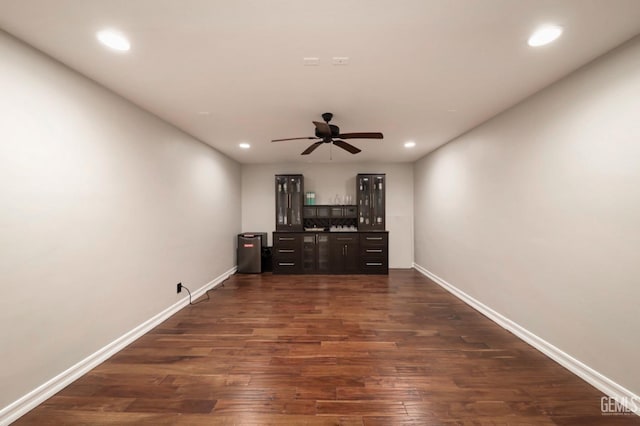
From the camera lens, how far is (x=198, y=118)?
306 centimetres

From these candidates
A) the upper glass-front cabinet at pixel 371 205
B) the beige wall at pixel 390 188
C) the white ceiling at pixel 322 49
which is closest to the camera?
the white ceiling at pixel 322 49

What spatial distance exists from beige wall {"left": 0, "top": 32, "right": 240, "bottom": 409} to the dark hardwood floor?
1.21 ft

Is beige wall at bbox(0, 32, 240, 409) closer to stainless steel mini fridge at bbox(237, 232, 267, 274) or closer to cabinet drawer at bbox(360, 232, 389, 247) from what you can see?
stainless steel mini fridge at bbox(237, 232, 267, 274)

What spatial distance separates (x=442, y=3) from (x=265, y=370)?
9.61ft

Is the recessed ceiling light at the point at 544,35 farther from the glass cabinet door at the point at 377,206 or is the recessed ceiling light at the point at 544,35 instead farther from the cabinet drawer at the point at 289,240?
the cabinet drawer at the point at 289,240

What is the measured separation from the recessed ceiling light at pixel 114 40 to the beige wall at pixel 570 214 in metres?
3.58

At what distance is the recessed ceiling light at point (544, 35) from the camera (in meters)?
1.59

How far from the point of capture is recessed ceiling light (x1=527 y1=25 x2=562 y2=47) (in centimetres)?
159

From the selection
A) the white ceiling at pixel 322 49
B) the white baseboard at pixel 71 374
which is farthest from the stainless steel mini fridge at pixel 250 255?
the white ceiling at pixel 322 49

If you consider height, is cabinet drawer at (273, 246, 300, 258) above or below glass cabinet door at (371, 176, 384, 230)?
below

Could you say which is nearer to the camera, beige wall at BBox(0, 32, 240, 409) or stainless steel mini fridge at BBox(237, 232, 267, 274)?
beige wall at BBox(0, 32, 240, 409)

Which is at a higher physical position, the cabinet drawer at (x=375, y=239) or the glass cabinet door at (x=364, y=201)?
the glass cabinet door at (x=364, y=201)

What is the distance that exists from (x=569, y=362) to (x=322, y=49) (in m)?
3.33

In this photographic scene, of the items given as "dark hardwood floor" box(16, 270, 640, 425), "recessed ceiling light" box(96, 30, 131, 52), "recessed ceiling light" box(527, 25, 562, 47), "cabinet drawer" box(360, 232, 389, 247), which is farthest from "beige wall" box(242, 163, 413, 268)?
"recessed ceiling light" box(96, 30, 131, 52)
